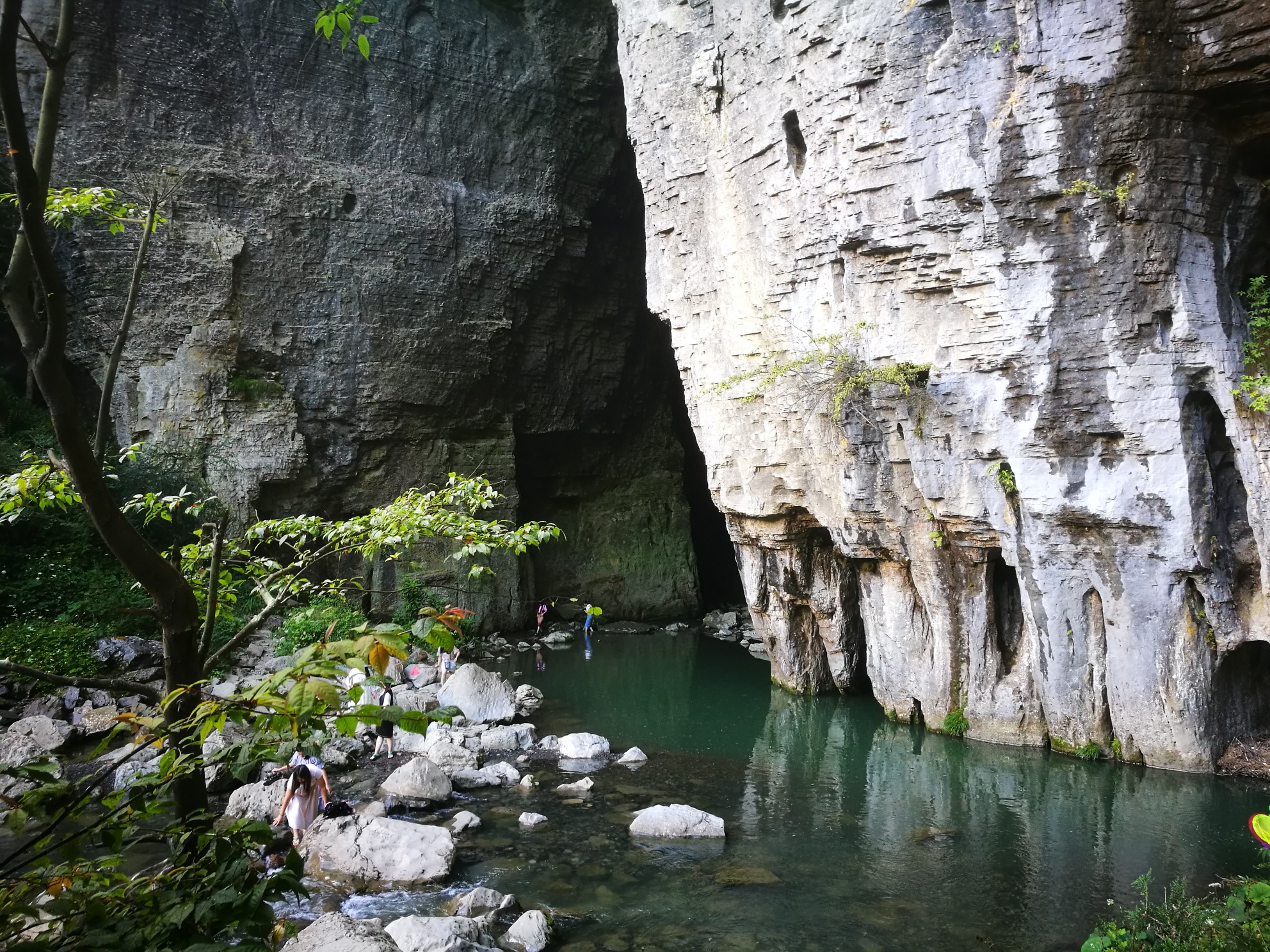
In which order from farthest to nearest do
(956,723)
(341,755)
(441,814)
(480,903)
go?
(956,723) → (341,755) → (441,814) → (480,903)

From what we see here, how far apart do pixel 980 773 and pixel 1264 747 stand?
3.21 m

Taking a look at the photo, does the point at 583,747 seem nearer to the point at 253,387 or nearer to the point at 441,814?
the point at 441,814

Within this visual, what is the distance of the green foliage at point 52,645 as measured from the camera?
12.5 metres

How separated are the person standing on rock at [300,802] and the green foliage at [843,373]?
8.36 meters

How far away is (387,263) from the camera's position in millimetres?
19422

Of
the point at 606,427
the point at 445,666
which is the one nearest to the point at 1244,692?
the point at 445,666

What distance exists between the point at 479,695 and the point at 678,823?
17.4 ft

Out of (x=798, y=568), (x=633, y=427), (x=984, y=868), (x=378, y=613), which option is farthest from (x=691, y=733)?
(x=633, y=427)

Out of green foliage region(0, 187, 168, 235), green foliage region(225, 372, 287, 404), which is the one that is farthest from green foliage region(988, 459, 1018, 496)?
green foliage region(225, 372, 287, 404)

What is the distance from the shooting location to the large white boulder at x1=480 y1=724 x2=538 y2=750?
12.2 meters

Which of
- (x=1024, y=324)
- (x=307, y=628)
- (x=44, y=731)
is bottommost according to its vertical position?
(x=44, y=731)

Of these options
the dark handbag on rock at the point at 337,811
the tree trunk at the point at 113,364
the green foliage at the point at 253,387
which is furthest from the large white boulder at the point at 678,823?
the green foliage at the point at 253,387

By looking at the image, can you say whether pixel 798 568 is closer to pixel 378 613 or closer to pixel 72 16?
pixel 378 613

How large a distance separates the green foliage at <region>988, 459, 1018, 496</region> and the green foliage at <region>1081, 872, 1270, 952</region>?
18.9 feet
